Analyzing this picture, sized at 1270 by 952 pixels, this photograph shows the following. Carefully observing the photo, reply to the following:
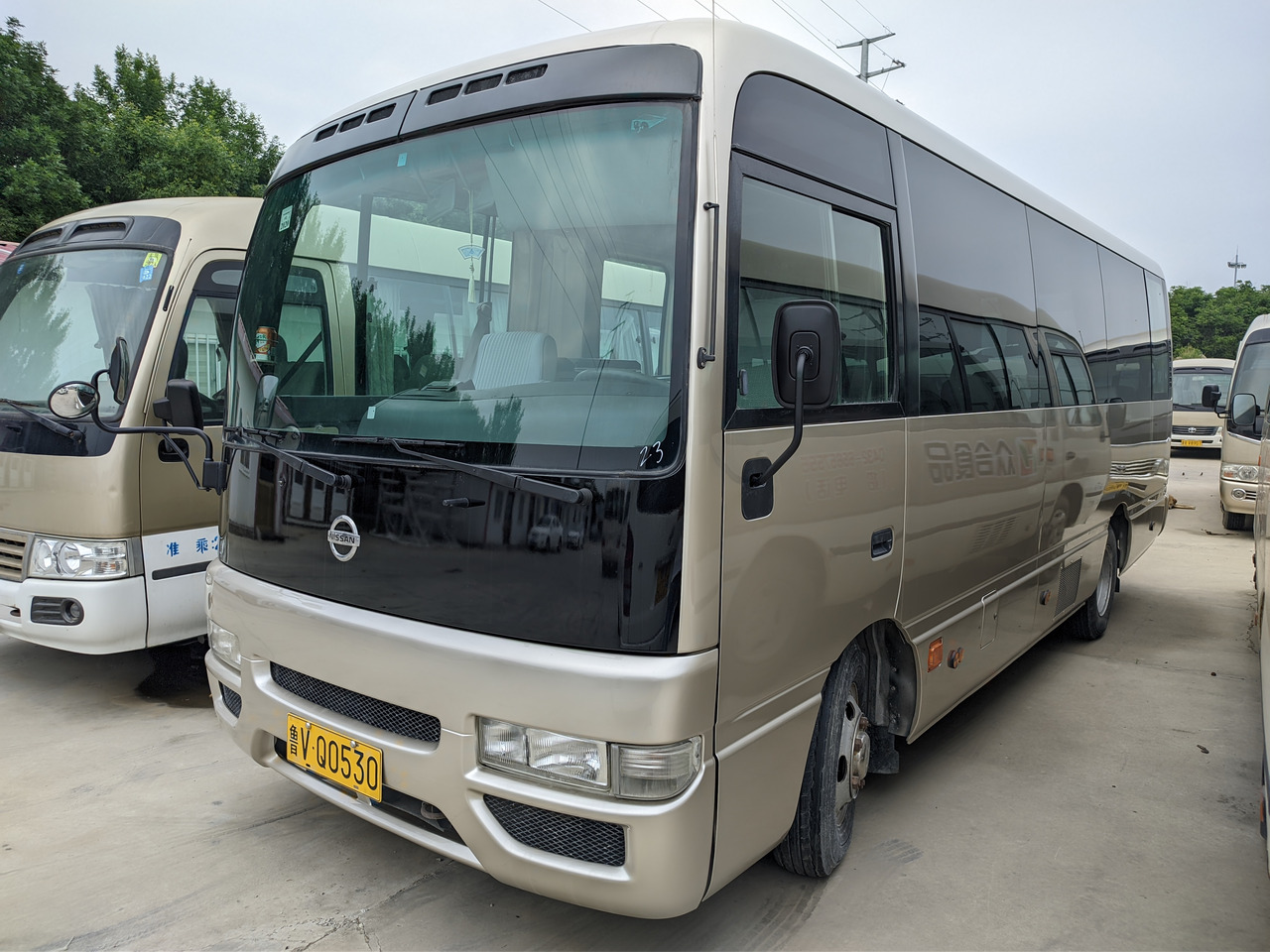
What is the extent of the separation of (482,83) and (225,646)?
7.01 feet

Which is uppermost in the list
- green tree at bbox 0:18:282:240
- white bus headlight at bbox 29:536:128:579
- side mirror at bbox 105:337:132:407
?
green tree at bbox 0:18:282:240

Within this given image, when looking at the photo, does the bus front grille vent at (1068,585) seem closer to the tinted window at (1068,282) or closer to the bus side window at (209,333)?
the tinted window at (1068,282)

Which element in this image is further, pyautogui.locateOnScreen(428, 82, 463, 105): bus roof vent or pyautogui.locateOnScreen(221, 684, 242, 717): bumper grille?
pyautogui.locateOnScreen(221, 684, 242, 717): bumper grille

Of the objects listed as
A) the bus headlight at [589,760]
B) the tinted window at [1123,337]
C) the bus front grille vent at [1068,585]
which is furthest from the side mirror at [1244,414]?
the bus headlight at [589,760]

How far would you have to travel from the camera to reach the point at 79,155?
1953cm

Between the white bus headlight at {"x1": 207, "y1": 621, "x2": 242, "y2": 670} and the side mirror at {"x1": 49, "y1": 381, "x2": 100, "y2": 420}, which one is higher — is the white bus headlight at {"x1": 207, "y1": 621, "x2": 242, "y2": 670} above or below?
below

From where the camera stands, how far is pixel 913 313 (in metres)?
3.58

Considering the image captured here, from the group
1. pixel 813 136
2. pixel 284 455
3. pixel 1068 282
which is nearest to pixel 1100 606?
pixel 1068 282

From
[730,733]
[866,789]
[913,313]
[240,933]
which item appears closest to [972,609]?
[866,789]

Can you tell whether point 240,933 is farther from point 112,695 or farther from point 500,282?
point 112,695

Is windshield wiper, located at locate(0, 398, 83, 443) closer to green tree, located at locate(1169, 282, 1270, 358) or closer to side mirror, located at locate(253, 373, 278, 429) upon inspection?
side mirror, located at locate(253, 373, 278, 429)

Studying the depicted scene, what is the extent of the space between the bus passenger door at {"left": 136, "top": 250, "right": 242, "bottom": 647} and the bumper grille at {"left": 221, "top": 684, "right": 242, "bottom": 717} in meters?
1.63

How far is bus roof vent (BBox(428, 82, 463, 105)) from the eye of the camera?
2.96m

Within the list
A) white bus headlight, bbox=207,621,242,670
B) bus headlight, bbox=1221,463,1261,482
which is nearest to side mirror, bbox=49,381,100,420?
white bus headlight, bbox=207,621,242,670
